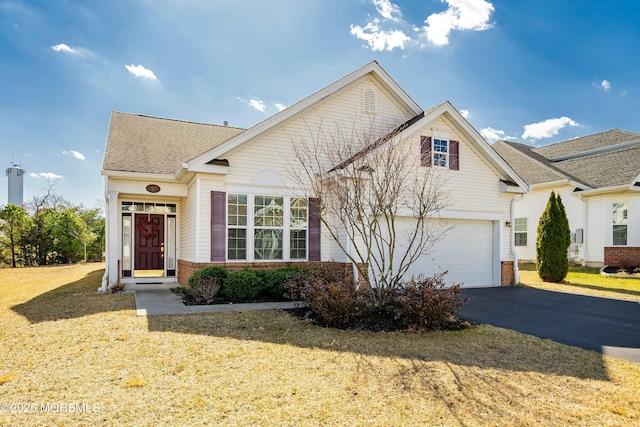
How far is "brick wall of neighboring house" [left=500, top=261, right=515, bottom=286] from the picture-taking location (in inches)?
547

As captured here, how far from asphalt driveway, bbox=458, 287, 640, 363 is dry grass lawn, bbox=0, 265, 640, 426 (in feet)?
2.56

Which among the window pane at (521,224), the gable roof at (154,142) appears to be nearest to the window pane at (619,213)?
the window pane at (521,224)

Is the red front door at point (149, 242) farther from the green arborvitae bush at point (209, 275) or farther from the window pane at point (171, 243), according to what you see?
the green arborvitae bush at point (209, 275)

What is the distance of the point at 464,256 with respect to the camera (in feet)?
44.2

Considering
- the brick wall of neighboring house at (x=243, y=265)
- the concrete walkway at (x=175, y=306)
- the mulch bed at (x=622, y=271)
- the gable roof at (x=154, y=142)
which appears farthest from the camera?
the mulch bed at (x=622, y=271)

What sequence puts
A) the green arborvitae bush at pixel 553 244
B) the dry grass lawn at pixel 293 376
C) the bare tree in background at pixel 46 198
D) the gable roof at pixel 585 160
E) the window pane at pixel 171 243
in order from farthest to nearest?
the bare tree in background at pixel 46 198
the gable roof at pixel 585 160
the green arborvitae bush at pixel 553 244
the window pane at pixel 171 243
the dry grass lawn at pixel 293 376

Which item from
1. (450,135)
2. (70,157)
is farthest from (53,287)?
(70,157)

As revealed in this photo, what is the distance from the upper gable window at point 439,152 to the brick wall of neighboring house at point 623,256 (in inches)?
412

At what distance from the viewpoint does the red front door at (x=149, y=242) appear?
1385 cm

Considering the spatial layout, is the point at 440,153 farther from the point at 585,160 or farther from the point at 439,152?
the point at 585,160

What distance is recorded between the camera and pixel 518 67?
1683 cm

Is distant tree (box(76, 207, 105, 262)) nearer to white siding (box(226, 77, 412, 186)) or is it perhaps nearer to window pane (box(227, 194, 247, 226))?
window pane (box(227, 194, 247, 226))

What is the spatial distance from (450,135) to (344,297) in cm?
789

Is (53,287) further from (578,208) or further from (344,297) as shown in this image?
(578,208)
